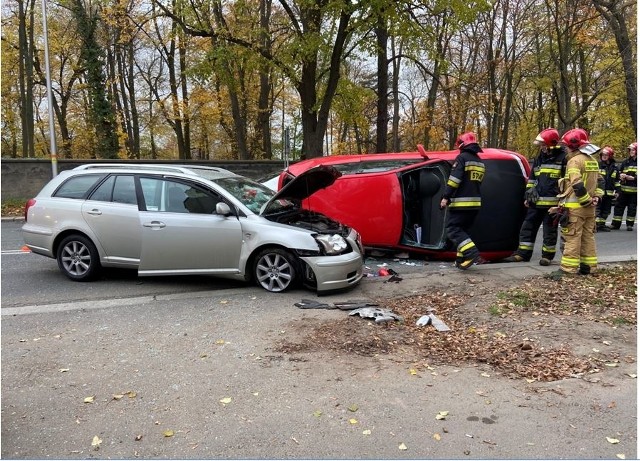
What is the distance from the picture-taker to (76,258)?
6539 mm

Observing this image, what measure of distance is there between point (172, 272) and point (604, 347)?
4.75m

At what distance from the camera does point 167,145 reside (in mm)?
36875

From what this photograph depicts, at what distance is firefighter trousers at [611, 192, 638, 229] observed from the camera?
1149 cm

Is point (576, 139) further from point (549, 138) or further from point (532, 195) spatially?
point (532, 195)

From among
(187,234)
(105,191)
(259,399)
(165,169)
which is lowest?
(259,399)

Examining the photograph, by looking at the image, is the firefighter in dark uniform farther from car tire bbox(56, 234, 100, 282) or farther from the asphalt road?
car tire bbox(56, 234, 100, 282)

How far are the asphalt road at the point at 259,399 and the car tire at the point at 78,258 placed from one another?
4.28ft

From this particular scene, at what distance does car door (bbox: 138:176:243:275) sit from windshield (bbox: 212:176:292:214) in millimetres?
284

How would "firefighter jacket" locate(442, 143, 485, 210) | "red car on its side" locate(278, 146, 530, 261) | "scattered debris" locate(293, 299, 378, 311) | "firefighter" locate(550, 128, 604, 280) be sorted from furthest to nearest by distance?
"red car on its side" locate(278, 146, 530, 261)
"firefighter jacket" locate(442, 143, 485, 210)
"firefighter" locate(550, 128, 604, 280)
"scattered debris" locate(293, 299, 378, 311)

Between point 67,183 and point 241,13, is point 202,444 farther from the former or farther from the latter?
point 241,13

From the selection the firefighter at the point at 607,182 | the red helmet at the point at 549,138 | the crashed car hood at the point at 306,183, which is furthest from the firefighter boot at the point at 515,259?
the firefighter at the point at 607,182

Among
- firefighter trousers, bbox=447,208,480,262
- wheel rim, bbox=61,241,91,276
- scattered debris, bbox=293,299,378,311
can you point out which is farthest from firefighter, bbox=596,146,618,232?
wheel rim, bbox=61,241,91,276

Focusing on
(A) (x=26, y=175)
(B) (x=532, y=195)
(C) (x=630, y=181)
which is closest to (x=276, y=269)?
(B) (x=532, y=195)

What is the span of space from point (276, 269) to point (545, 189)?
13.4 feet
